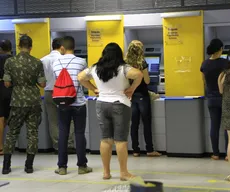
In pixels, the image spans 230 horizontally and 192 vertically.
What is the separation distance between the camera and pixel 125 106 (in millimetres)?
5199

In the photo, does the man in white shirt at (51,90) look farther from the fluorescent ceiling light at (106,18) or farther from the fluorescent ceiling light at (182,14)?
the fluorescent ceiling light at (182,14)

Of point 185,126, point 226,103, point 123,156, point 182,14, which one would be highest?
point 182,14

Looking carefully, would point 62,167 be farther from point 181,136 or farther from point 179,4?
point 179,4

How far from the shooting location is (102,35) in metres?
7.17

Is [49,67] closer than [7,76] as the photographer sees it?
No

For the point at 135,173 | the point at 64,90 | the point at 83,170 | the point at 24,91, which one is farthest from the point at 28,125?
the point at 135,173

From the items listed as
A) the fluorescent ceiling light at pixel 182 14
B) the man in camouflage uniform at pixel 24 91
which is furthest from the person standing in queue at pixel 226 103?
the man in camouflage uniform at pixel 24 91

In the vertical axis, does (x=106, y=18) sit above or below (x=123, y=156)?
above

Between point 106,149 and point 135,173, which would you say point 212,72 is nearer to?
point 135,173

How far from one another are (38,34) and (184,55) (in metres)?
2.08

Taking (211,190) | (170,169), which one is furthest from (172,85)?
(211,190)

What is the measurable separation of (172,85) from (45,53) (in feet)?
6.09

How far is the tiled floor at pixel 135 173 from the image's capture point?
521 cm

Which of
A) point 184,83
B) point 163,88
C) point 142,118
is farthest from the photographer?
point 163,88
